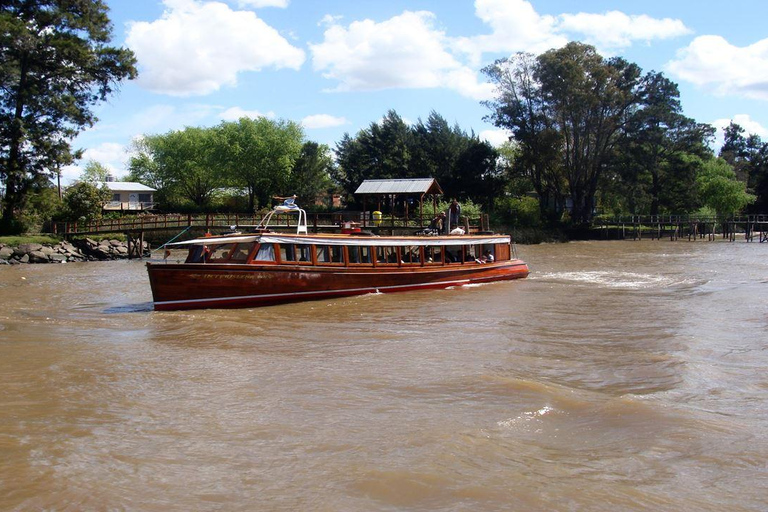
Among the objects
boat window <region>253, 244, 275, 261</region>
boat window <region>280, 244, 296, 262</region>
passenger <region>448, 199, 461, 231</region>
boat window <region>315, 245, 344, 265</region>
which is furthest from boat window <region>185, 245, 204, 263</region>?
passenger <region>448, 199, 461, 231</region>

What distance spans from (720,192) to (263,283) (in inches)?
2592

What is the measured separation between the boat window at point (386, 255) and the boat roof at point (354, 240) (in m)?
0.15

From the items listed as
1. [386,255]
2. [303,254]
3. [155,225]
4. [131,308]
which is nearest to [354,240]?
[386,255]

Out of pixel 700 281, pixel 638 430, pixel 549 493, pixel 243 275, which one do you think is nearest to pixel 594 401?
pixel 638 430

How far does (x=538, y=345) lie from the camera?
1312cm

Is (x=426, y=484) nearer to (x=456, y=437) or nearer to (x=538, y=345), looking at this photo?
(x=456, y=437)

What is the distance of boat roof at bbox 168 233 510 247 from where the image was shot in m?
17.8

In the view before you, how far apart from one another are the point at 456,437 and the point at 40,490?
4393mm

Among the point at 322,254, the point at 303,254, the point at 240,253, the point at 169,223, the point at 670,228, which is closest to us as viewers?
the point at 240,253

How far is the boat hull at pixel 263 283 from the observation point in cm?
1697

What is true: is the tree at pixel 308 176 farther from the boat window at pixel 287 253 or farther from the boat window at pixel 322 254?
the boat window at pixel 287 253

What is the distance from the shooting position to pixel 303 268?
19.0 m

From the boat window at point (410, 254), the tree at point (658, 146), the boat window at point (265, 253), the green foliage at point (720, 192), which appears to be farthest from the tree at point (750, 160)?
the boat window at point (265, 253)

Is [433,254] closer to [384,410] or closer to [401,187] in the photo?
[384,410]
